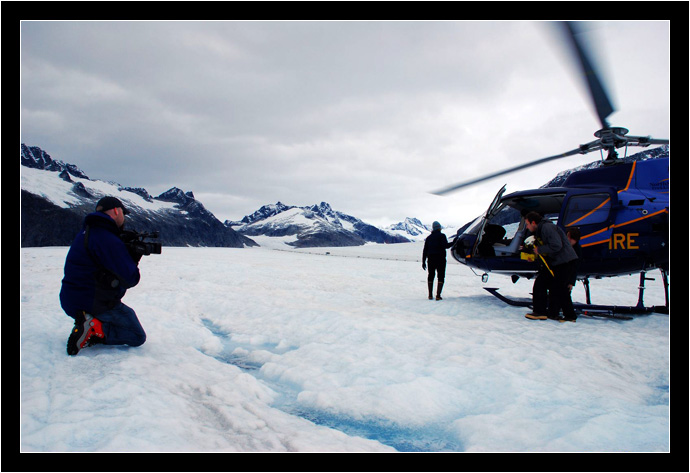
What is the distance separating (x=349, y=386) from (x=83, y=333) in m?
2.75

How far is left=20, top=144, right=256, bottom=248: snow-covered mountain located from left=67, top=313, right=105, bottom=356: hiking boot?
68804mm

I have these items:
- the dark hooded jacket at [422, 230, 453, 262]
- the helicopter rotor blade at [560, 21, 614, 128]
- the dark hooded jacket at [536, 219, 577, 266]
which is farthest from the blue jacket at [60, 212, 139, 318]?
the dark hooded jacket at [422, 230, 453, 262]

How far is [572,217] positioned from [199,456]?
25.8 ft

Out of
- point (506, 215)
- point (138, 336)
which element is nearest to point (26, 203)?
point (506, 215)

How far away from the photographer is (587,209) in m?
7.36

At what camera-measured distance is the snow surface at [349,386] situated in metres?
2.53

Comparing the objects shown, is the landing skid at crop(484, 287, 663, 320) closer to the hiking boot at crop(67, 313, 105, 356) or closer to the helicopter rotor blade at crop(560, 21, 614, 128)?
the helicopter rotor blade at crop(560, 21, 614, 128)

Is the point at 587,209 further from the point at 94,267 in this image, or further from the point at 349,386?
the point at 94,267

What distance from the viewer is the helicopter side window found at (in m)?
7.21

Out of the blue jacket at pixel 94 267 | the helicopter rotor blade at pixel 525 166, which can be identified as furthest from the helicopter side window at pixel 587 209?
the blue jacket at pixel 94 267

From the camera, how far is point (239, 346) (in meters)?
5.14

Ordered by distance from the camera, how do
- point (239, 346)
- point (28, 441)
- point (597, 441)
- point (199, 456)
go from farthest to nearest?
point (239, 346), point (597, 441), point (28, 441), point (199, 456)

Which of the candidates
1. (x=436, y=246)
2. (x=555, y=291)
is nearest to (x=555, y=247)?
(x=555, y=291)

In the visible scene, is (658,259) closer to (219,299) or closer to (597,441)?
(597,441)
